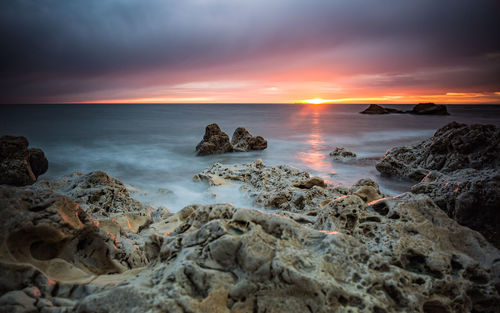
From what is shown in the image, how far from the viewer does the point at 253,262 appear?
1632 millimetres

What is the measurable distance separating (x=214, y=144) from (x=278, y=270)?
34.4 feet

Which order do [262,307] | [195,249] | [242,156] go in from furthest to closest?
[242,156] → [195,249] → [262,307]

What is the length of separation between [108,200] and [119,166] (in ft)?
23.2

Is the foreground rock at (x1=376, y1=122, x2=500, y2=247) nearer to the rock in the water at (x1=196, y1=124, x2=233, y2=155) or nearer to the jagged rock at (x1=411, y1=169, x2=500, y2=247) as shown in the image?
the jagged rock at (x1=411, y1=169, x2=500, y2=247)

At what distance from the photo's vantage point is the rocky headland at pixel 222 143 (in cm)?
1184

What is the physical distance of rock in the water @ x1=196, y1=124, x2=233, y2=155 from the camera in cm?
1177

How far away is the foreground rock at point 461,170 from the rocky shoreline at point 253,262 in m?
1.85

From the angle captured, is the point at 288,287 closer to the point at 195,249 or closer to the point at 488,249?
the point at 195,249

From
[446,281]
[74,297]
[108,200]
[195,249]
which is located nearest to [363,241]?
[446,281]

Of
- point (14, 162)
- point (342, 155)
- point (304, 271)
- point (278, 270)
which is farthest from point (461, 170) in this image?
point (14, 162)

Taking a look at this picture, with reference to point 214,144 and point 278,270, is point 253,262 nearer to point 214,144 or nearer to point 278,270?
point 278,270

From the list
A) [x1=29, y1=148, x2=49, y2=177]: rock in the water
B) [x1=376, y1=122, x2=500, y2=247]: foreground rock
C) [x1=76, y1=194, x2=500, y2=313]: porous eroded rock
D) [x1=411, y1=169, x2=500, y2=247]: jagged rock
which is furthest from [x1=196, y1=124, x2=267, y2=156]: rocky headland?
[x1=76, y1=194, x2=500, y2=313]: porous eroded rock

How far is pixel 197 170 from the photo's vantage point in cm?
979

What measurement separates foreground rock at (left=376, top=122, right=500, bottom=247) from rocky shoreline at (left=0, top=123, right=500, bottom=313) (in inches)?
73.0
